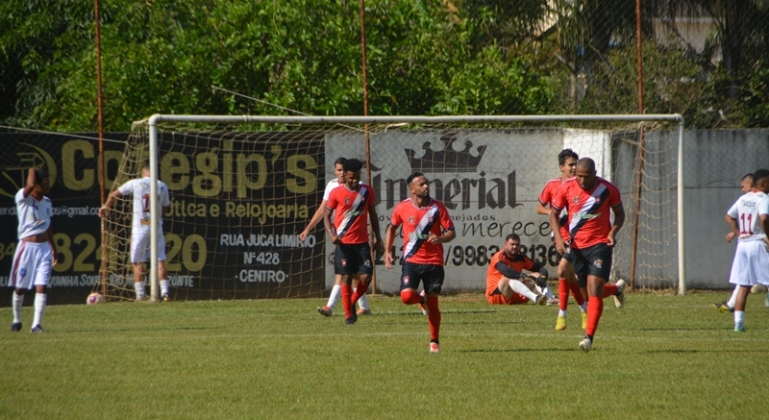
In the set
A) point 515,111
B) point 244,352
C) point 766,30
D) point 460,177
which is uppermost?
point 766,30

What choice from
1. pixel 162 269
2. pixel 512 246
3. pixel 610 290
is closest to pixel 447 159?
pixel 512 246

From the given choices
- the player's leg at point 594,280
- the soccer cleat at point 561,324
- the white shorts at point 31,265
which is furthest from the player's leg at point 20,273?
the player's leg at point 594,280

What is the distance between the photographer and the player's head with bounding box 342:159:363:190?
1321 cm

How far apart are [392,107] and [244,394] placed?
13497 mm

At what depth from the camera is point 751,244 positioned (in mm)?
12734

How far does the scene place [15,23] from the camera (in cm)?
2225

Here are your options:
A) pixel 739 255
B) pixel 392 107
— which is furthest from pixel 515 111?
pixel 739 255

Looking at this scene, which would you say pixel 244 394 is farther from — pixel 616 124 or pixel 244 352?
pixel 616 124

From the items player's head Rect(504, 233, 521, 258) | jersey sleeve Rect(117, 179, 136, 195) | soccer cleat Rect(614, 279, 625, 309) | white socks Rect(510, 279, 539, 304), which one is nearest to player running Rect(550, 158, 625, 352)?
soccer cleat Rect(614, 279, 625, 309)

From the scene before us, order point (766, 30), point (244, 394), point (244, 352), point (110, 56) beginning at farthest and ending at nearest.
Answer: point (766, 30)
point (110, 56)
point (244, 352)
point (244, 394)

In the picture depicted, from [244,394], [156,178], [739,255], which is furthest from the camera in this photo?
[156,178]

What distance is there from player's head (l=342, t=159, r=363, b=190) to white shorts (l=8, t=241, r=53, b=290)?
11.7ft

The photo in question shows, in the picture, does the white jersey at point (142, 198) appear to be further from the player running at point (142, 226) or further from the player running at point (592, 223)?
the player running at point (592, 223)

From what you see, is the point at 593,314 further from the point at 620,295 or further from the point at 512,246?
the point at 512,246
